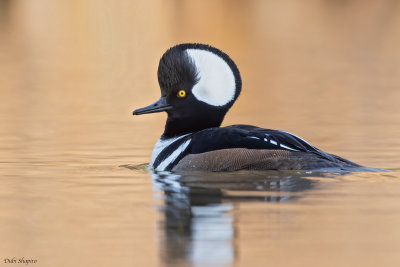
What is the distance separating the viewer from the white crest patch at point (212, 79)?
8.59 m

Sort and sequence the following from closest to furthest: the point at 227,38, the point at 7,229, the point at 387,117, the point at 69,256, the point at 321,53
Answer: the point at 69,256, the point at 7,229, the point at 387,117, the point at 321,53, the point at 227,38

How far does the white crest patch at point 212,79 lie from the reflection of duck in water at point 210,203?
0.91m

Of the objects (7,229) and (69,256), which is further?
(7,229)

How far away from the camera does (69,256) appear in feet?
17.1

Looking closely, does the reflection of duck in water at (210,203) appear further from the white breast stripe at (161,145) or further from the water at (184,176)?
the white breast stripe at (161,145)

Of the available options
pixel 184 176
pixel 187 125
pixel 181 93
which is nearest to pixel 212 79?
pixel 181 93

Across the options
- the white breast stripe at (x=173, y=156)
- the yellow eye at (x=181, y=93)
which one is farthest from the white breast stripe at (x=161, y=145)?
the yellow eye at (x=181, y=93)

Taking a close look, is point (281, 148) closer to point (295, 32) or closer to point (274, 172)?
point (274, 172)

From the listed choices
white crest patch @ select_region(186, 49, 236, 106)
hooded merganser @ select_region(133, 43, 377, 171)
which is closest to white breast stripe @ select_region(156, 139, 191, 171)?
hooded merganser @ select_region(133, 43, 377, 171)

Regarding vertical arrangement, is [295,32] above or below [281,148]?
above

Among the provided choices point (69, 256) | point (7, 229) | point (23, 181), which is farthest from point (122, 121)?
point (69, 256)

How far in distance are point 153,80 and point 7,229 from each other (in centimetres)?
1458

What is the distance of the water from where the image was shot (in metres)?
5.41

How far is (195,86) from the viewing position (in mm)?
8773
